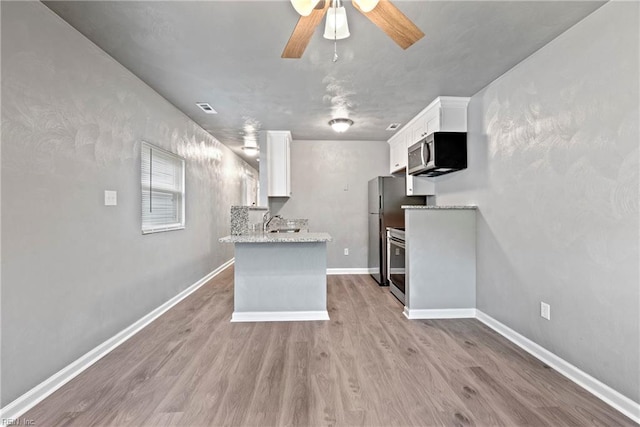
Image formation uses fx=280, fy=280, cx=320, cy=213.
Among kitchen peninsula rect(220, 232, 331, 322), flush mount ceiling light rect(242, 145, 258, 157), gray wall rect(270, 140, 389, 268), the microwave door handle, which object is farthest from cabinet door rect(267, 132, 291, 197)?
the microwave door handle

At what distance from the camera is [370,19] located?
133 cm

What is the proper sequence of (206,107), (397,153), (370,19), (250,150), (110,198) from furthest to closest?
(250,150) → (397,153) → (206,107) → (110,198) → (370,19)

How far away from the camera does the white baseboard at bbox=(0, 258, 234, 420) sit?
157 cm

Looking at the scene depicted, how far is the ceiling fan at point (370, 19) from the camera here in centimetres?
124

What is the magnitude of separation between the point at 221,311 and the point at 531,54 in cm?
383

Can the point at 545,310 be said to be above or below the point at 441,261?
below

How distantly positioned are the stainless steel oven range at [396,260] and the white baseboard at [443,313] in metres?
0.35

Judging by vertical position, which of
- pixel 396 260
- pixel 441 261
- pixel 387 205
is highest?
pixel 387 205

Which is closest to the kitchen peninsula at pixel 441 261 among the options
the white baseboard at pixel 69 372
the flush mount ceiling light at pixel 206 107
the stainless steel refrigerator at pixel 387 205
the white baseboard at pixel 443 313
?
the white baseboard at pixel 443 313

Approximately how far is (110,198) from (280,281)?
1705mm

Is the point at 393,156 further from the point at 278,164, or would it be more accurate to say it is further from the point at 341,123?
the point at 278,164

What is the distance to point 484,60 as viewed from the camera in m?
2.35

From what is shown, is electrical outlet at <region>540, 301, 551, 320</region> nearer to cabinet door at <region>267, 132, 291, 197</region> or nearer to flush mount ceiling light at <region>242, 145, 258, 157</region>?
cabinet door at <region>267, 132, 291, 197</region>

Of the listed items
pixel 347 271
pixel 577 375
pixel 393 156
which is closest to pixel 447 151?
pixel 393 156
